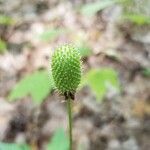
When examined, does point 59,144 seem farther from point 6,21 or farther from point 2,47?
point 6,21

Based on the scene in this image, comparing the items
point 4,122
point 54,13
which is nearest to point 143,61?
point 4,122

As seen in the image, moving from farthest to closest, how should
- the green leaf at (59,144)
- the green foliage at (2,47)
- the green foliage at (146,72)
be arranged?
the green foliage at (2,47)
the green foliage at (146,72)
the green leaf at (59,144)

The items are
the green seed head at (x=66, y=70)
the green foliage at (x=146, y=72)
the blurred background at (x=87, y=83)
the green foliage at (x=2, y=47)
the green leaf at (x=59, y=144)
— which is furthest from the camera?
the green foliage at (x=2, y=47)

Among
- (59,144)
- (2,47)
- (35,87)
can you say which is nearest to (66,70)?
(59,144)

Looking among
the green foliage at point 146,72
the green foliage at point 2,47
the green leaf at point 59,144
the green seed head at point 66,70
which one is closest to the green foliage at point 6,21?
the green foliage at point 2,47

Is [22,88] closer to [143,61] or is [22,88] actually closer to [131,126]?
[131,126]

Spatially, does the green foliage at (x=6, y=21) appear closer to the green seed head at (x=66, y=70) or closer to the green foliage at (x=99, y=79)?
the green foliage at (x=99, y=79)

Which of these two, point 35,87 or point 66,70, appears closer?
point 66,70
